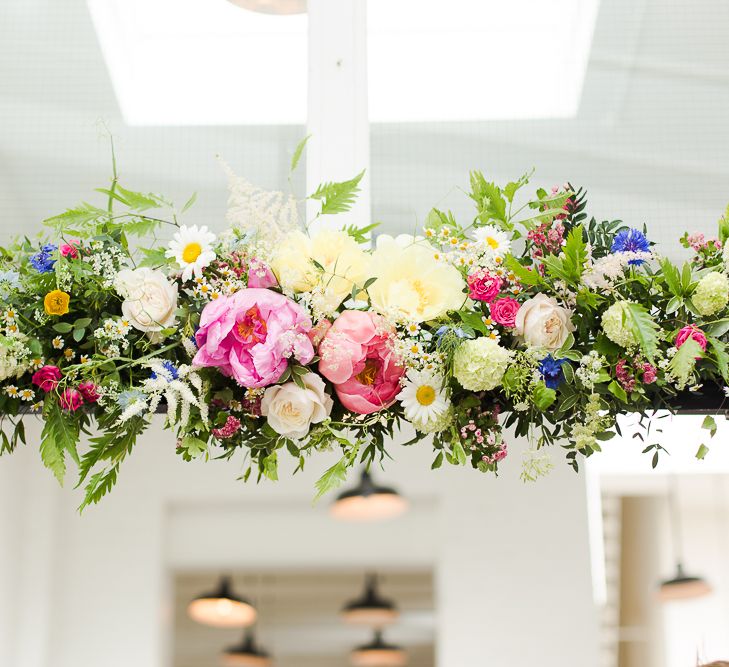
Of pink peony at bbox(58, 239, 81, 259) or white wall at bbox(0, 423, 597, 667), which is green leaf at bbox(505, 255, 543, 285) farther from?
white wall at bbox(0, 423, 597, 667)

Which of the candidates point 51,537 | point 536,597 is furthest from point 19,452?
point 536,597

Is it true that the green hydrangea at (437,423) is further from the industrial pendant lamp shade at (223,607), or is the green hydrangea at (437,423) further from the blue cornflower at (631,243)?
the industrial pendant lamp shade at (223,607)

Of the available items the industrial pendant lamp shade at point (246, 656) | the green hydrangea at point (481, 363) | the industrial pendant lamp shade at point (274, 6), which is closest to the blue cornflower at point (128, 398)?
the green hydrangea at point (481, 363)

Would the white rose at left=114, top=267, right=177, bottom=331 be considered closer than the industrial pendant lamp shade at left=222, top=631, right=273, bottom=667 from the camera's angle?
Yes

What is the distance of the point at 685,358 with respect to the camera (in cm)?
109

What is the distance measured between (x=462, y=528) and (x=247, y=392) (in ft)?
10.3

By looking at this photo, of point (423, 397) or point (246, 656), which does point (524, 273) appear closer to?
point (423, 397)

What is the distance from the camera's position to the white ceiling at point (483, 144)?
1.53 m

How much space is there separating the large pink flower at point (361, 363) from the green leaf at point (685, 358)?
0.32 m

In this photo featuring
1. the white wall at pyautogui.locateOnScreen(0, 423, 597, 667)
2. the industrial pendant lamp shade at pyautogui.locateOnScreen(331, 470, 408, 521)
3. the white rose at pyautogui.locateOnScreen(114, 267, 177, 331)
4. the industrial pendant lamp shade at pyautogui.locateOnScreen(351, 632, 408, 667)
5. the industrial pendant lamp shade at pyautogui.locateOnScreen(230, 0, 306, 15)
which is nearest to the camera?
the white rose at pyautogui.locateOnScreen(114, 267, 177, 331)

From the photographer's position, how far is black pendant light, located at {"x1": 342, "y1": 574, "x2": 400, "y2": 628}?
426cm

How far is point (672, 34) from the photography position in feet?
5.24

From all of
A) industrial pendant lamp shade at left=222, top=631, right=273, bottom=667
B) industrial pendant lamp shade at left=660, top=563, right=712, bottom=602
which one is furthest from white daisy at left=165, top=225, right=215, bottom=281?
industrial pendant lamp shade at left=660, top=563, right=712, bottom=602

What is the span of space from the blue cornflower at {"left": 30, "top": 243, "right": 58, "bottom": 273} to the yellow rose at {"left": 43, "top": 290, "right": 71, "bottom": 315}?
0.19 feet
